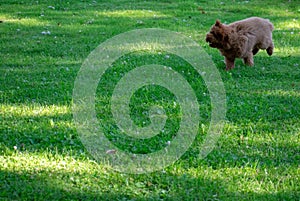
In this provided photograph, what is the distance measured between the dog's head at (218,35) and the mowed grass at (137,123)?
0.45 metres

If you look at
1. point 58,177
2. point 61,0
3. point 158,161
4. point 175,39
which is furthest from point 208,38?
point 61,0

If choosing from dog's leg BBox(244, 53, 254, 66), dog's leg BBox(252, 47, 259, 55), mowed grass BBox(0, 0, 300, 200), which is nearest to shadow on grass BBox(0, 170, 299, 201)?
mowed grass BBox(0, 0, 300, 200)

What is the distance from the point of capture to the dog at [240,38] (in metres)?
6.29

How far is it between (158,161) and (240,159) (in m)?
0.71

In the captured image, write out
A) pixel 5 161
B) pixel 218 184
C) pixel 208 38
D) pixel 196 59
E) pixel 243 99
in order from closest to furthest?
1. pixel 218 184
2. pixel 5 161
3. pixel 243 99
4. pixel 208 38
5. pixel 196 59

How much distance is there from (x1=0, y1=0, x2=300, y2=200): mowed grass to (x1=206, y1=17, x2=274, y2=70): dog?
0.22 m

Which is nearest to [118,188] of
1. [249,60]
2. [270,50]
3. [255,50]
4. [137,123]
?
[137,123]

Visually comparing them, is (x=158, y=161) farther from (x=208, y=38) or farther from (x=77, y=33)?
(x=77, y=33)

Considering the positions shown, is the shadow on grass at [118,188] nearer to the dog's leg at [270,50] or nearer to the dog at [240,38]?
the dog at [240,38]

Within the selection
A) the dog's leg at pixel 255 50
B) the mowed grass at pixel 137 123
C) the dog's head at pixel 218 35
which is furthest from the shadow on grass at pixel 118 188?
the dog's leg at pixel 255 50

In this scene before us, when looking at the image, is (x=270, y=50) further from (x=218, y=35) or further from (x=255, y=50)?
(x=218, y=35)

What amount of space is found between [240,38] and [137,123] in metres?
2.27

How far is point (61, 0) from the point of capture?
11.5 metres

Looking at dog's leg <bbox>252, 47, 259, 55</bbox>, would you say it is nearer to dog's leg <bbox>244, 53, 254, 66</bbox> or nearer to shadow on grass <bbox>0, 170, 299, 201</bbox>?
dog's leg <bbox>244, 53, 254, 66</bbox>
